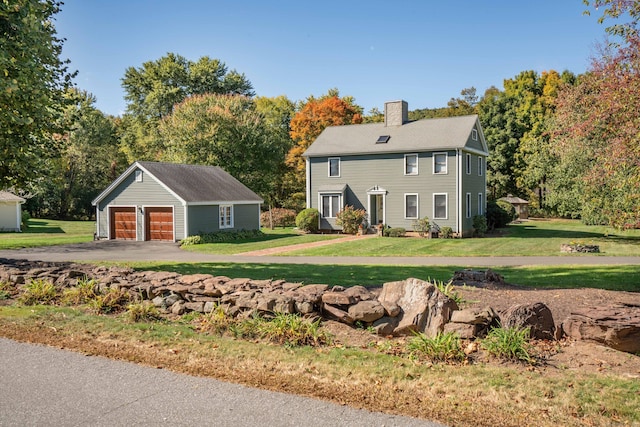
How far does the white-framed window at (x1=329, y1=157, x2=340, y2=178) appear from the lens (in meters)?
35.3

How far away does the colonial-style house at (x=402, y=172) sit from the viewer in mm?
31828

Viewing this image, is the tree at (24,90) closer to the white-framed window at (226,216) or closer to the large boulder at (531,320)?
the large boulder at (531,320)

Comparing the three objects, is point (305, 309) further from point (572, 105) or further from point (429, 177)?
point (429, 177)

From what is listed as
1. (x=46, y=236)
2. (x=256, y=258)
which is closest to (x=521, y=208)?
(x=256, y=258)

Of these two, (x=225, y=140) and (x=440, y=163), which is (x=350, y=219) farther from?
(x=225, y=140)

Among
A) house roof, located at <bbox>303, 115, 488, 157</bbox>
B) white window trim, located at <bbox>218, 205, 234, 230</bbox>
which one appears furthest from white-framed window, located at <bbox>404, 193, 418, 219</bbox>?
white window trim, located at <bbox>218, 205, 234, 230</bbox>

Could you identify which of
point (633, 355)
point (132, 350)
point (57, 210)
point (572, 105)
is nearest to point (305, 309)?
point (132, 350)

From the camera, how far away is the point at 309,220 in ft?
112

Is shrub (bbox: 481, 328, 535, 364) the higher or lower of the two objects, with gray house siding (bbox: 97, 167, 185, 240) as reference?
lower

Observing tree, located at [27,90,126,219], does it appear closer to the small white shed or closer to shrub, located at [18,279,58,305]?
the small white shed

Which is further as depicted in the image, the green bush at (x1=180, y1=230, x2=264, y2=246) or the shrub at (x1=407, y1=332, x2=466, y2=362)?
the green bush at (x1=180, y1=230, x2=264, y2=246)

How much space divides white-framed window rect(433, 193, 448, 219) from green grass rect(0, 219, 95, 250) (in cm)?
2036

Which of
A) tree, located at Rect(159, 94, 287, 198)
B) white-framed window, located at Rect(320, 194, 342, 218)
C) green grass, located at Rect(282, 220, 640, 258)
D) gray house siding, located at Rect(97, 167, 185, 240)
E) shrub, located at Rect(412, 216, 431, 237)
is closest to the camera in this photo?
green grass, located at Rect(282, 220, 640, 258)

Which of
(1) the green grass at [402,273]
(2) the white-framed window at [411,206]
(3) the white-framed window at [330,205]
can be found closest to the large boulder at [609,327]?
(1) the green grass at [402,273]
